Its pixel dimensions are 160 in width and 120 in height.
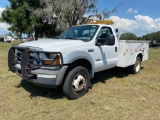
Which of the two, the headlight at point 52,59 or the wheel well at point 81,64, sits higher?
the headlight at point 52,59

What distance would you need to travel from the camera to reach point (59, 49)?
4234mm

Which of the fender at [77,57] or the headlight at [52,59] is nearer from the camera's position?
the headlight at [52,59]

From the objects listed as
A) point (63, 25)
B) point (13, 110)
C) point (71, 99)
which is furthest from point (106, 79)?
point (63, 25)

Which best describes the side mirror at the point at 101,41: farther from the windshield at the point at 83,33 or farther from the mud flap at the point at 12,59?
the mud flap at the point at 12,59

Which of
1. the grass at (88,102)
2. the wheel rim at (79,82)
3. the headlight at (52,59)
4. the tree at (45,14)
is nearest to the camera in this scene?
the grass at (88,102)

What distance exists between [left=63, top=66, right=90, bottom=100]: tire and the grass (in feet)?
0.54

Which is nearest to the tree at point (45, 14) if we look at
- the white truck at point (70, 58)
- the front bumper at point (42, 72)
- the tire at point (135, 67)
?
the tire at point (135, 67)

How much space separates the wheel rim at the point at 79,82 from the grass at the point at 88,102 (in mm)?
273

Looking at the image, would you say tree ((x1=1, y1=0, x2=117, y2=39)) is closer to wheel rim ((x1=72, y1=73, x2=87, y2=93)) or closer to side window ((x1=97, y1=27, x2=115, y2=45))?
side window ((x1=97, y1=27, x2=115, y2=45))

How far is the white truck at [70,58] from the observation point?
13.9 ft

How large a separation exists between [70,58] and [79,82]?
791mm

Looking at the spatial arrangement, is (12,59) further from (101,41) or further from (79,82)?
(101,41)

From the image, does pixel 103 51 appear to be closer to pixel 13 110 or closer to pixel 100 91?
pixel 100 91

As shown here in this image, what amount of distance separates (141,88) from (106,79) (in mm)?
1403
